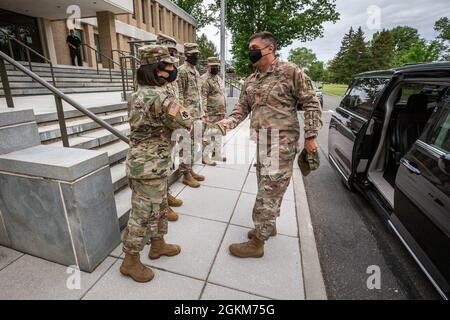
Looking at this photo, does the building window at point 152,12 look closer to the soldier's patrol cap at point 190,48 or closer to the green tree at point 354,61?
the soldier's patrol cap at point 190,48

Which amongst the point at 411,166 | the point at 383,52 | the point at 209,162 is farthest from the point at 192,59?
the point at 383,52

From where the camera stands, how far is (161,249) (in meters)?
2.39

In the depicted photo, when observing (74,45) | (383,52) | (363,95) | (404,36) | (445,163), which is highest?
(404,36)

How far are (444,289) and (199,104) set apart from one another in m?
3.57

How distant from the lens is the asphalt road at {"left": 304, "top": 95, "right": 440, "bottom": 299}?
7.12 feet

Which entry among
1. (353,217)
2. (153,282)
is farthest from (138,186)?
(353,217)

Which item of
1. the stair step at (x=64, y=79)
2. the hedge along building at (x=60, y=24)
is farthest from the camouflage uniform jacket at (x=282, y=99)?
the hedge along building at (x=60, y=24)

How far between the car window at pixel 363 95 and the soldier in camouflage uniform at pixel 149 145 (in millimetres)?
2809

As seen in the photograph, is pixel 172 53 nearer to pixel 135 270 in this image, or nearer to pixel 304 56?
pixel 135 270

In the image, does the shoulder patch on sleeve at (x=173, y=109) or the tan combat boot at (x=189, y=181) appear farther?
the tan combat boot at (x=189, y=181)

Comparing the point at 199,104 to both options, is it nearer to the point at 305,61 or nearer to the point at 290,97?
the point at 290,97

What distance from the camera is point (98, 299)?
6.36ft

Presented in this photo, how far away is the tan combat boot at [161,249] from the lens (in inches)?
93.0

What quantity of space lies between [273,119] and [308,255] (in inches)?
56.1
